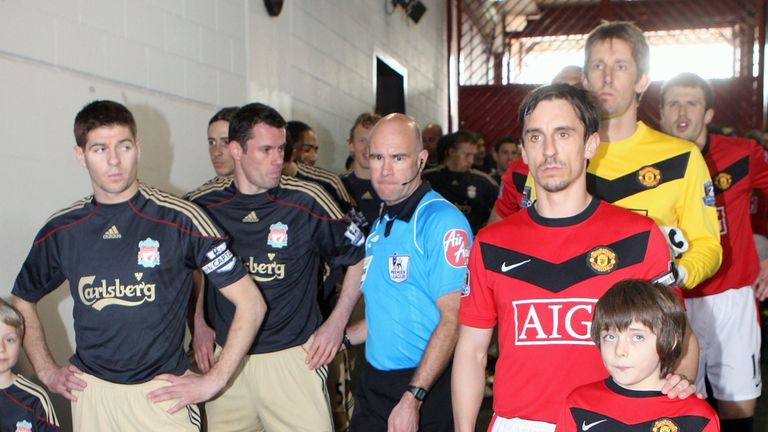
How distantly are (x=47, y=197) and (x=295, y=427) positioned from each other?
139cm

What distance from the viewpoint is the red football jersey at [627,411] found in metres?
1.73

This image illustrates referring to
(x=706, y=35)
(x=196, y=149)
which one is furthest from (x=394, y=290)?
(x=706, y=35)

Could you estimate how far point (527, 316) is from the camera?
1.88 meters

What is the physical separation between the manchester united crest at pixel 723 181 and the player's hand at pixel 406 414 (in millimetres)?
1830

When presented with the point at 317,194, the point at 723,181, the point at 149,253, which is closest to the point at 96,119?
the point at 149,253

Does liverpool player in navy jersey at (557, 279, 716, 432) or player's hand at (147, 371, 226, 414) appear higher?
liverpool player in navy jersey at (557, 279, 716, 432)

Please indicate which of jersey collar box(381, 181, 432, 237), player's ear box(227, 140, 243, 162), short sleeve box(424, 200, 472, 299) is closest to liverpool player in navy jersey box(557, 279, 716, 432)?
short sleeve box(424, 200, 472, 299)

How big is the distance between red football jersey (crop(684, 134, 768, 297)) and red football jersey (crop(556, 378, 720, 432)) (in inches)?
60.7

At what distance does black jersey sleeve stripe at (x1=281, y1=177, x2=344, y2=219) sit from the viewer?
304 cm

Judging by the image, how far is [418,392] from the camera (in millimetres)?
2346

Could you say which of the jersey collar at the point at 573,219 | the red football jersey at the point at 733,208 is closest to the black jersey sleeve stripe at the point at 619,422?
the jersey collar at the point at 573,219

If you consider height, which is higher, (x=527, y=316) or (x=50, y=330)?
(x=527, y=316)

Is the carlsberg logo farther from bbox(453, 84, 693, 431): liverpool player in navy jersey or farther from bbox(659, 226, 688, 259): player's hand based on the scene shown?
bbox(659, 226, 688, 259): player's hand

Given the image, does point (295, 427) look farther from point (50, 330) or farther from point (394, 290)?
point (50, 330)
